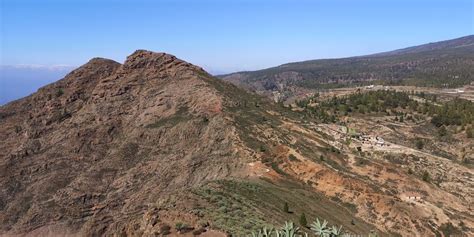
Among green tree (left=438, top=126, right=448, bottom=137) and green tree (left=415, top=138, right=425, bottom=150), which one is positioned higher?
green tree (left=415, top=138, right=425, bottom=150)

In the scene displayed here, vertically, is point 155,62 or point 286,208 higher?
point 155,62

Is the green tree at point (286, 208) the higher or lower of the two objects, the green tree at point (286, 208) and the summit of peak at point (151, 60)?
the lower

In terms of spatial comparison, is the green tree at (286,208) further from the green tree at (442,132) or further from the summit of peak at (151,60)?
the green tree at (442,132)

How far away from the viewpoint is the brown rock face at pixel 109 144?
43.8 m

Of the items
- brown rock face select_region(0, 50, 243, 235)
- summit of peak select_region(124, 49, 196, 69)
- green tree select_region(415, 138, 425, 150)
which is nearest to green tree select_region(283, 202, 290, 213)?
brown rock face select_region(0, 50, 243, 235)

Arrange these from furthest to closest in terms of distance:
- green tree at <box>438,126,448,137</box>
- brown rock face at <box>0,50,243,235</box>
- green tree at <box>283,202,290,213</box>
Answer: green tree at <box>438,126,448,137</box>
brown rock face at <box>0,50,243,235</box>
green tree at <box>283,202,290,213</box>

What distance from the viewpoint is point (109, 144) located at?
53844 mm

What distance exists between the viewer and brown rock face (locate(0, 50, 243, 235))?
43.8 meters

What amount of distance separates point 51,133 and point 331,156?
34.8 m

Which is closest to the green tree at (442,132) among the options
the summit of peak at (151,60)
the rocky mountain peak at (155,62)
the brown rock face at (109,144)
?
the brown rock face at (109,144)

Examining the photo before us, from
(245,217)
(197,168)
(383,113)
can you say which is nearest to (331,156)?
(197,168)

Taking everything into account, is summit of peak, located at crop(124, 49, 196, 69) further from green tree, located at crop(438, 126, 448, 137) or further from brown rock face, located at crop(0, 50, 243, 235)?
green tree, located at crop(438, 126, 448, 137)

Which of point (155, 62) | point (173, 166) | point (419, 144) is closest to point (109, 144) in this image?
point (173, 166)

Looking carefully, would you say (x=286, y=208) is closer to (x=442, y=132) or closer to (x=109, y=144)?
(x=109, y=144)
